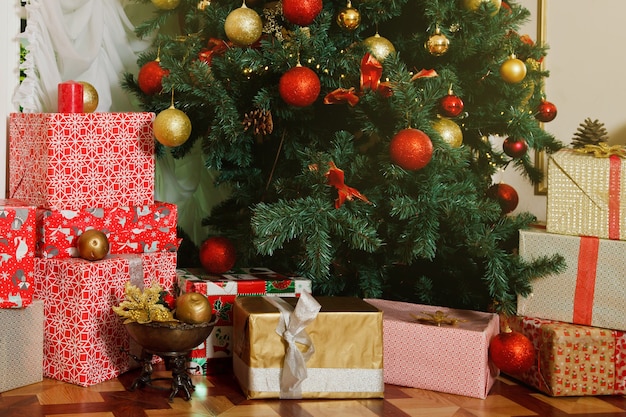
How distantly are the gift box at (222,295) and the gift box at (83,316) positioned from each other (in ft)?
0.55

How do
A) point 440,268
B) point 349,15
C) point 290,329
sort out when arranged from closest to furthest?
point 290,329, point 349,15, point 440,268

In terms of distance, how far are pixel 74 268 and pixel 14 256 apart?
13 cm

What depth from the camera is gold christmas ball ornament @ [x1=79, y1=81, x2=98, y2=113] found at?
2131 millimetres

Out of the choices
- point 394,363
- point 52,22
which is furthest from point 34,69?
point 394,363

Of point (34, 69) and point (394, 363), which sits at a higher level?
point (34, 69)

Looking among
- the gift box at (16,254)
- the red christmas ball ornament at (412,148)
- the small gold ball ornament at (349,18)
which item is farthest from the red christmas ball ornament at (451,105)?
the gift box at (16,254)

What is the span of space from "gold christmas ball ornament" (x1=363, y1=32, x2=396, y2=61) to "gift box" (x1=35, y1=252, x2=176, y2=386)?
2.49ft

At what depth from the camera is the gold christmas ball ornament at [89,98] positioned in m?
2.13

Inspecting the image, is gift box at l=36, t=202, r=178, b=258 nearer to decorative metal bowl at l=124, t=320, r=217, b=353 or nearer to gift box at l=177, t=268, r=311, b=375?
gift box at l=177, t=268, r=311, b=375

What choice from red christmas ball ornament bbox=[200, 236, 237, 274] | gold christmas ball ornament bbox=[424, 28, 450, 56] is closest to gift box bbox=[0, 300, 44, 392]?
red christmas ball ornament bbox=[200, 236, 237, 274]

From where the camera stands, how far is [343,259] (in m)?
2.18

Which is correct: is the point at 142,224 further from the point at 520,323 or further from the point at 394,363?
the point at 520,323

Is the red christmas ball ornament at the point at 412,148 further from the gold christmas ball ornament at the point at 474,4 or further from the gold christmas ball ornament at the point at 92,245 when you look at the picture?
the gold christmas ball ornament at the point at 92,245

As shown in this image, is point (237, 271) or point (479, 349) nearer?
point (479, 349)
